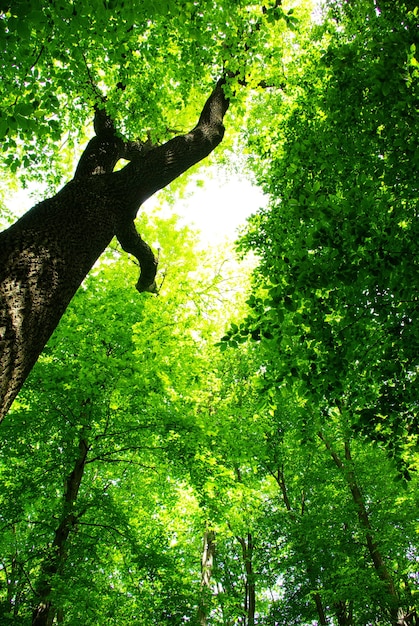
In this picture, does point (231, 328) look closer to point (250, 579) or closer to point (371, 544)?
point (371, 544)

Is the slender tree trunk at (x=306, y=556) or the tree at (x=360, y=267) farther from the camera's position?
the slender tree trunk at (x=306, y=556)

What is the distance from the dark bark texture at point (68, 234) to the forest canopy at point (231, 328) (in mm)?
266

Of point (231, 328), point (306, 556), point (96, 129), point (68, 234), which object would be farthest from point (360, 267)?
point (306, 556)

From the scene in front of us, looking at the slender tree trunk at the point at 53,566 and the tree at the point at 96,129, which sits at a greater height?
the tree at the point at 96,129

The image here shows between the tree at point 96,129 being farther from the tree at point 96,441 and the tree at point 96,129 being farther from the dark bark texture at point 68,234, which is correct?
the tree at point 96,441

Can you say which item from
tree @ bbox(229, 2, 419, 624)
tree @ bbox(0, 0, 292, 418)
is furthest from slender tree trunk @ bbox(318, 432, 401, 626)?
tree @ bbox(0, 0, 292, 418)

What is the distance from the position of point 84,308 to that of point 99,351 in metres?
1.25

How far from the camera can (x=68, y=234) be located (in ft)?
11.8

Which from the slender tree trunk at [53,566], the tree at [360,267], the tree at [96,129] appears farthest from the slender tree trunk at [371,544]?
the tree at [96,129]

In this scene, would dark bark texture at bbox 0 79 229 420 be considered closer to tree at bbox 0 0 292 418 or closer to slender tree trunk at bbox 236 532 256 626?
tree at bbox 0 0 292 418

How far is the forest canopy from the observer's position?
3465 millimetres

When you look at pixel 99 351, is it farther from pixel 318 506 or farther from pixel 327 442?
pixel 318 506

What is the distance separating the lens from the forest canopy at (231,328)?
11.4 ft

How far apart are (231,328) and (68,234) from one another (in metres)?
1.79
